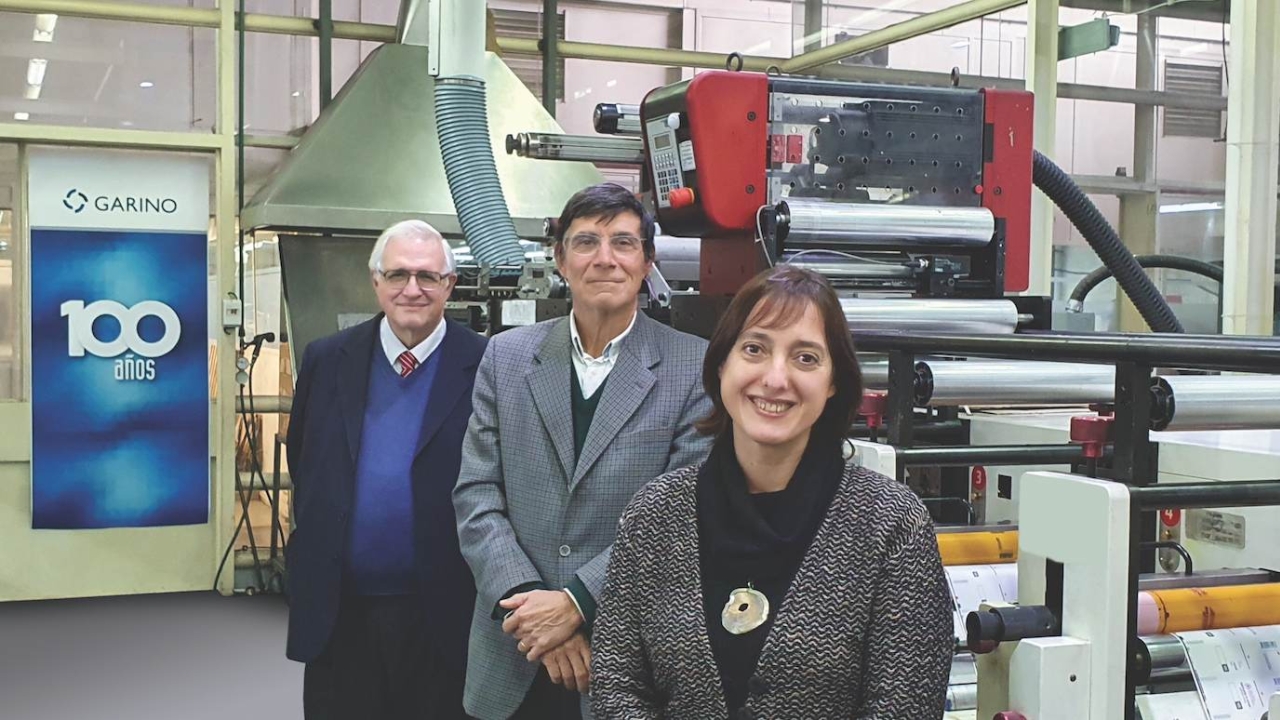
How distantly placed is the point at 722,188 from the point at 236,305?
11.6 ft

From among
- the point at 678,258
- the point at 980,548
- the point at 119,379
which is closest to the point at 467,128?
the point at 678,258

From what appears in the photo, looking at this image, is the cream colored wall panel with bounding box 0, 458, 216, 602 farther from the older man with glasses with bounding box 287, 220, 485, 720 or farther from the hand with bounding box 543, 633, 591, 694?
the hand with bounding box 543, 633, 591, 694

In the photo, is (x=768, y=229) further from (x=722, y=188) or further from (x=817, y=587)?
(x=817, y=587)

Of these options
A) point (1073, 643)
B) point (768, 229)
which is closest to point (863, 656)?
point (1073, 643)

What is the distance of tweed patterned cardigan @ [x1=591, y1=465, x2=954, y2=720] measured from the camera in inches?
53.6

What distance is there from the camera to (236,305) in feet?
18.2

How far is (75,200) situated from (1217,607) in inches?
199

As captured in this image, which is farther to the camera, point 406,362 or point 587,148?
point 587,148

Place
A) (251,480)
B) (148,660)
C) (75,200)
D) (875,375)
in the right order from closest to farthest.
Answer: (875,375) → (148,660) → (75,200) → (251,480)

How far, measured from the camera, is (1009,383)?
1.96 m

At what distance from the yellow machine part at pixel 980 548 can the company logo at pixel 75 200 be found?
454 cm

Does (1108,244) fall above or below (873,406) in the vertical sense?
above

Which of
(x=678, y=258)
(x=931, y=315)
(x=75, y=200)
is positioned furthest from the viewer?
(x=75, y=200)

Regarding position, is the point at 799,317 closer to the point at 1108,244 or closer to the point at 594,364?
the point at 594,364
